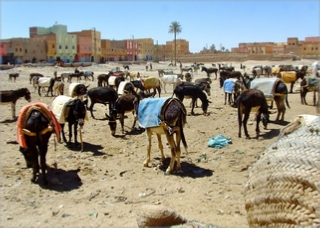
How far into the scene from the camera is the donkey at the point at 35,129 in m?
6.91

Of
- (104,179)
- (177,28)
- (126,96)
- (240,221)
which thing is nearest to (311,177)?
(240,221)

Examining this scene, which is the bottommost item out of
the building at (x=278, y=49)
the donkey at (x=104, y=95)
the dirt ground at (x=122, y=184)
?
the dirt ground at (x=122, y=184)

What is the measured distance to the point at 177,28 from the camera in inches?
3622

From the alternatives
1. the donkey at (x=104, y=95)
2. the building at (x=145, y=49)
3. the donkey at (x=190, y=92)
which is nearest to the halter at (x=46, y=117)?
the donkey at (x=104, y=95)

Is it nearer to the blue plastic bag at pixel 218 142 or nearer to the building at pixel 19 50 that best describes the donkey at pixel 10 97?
the blue plastic bag at pixel 218 142

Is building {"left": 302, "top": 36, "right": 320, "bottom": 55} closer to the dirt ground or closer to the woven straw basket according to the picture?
the dirt ground

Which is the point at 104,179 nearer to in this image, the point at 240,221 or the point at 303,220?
the point at 240,221

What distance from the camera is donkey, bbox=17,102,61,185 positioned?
6.91 meters

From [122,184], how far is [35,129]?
2210 mm

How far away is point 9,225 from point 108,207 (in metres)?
1.66

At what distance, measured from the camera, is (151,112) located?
8078mm

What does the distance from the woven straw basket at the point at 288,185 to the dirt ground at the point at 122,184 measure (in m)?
3.17

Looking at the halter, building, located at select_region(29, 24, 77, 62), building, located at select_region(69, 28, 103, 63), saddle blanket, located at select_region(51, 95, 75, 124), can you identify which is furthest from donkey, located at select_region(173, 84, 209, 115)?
building, located at select_region(69, 28, 103, 63)

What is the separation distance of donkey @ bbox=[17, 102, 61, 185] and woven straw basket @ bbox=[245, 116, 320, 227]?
5.68 metres
